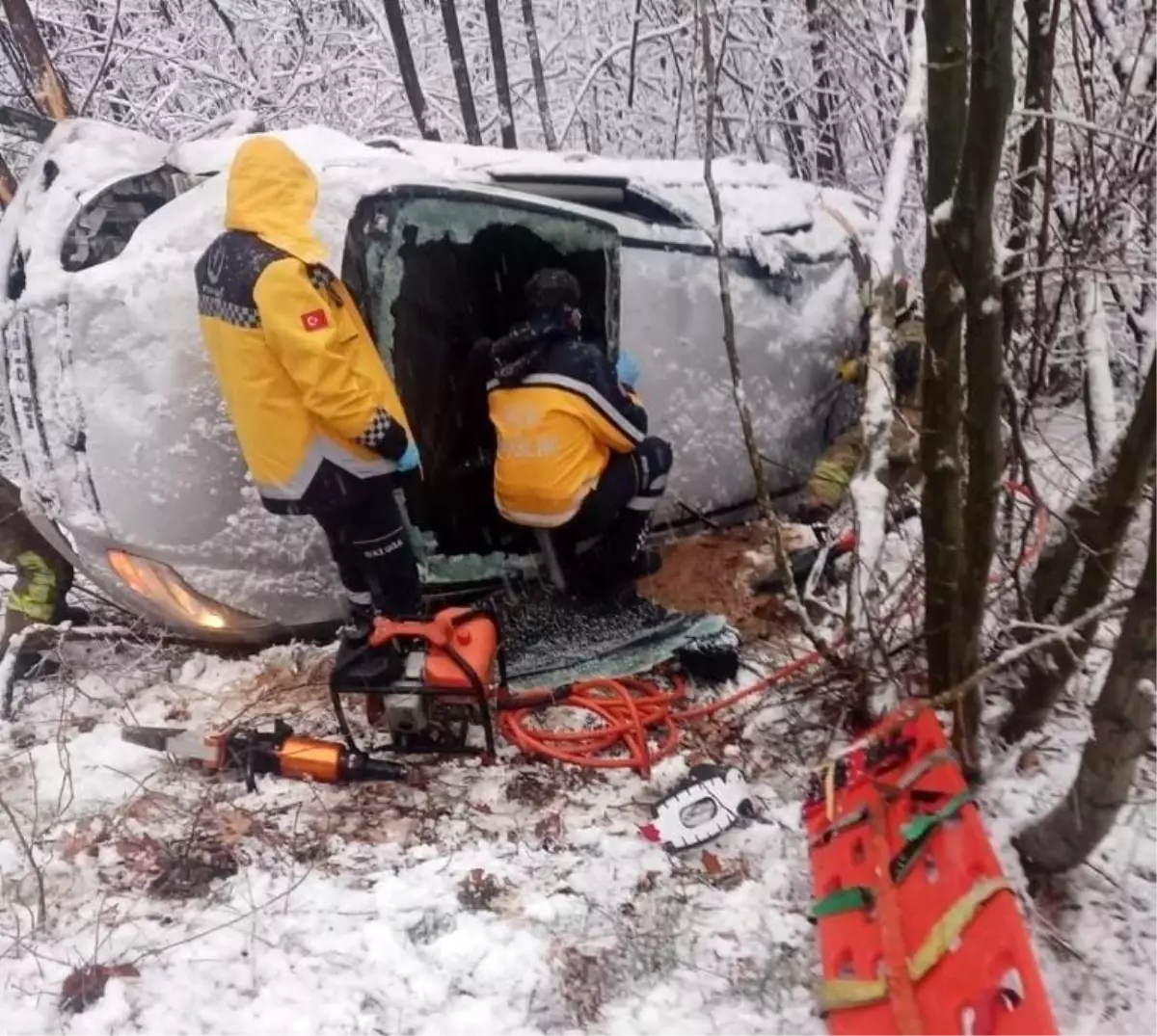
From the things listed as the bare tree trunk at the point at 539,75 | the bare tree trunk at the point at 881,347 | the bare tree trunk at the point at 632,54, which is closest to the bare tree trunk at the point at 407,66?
the bare tree trunk at the point at 539,75

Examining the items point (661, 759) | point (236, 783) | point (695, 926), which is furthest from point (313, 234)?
point (695, 926)

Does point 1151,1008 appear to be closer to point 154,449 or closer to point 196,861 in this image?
point 196,861

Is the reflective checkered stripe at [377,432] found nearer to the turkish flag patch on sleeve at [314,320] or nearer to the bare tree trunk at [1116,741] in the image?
the turkish flag patch on sleeve at [314,320]

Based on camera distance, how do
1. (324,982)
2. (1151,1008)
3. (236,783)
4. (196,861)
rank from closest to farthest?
(1151,1008) → (324,982) → (196,861) → (236,783)

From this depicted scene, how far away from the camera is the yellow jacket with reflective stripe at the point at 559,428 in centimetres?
362

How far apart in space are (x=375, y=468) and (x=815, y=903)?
1929mm

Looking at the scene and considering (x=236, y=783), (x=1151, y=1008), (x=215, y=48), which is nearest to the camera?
(x=1151, y=1008)

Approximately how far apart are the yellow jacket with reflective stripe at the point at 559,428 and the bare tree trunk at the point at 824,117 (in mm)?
6656

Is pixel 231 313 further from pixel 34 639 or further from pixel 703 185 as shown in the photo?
pixel 703 185

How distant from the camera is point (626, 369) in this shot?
3.90 m

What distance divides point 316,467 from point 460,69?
7559 mm

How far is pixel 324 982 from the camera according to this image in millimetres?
2482

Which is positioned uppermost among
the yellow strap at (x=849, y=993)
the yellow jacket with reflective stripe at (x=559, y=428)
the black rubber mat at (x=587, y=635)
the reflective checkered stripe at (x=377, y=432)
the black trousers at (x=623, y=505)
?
the reflective checkered stripe at (x=377, y=432)

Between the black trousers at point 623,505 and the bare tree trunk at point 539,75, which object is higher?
the bare tree trunk at point 539,75
